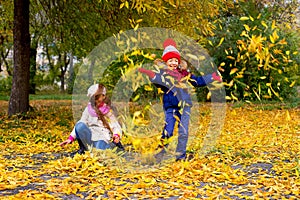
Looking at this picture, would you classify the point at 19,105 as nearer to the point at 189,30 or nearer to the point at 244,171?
the point at 189,30

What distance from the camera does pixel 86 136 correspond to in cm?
526

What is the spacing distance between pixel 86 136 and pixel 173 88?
50.9 inches

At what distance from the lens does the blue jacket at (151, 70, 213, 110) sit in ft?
15.9

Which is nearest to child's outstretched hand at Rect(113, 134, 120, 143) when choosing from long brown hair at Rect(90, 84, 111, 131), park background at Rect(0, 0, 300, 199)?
long brown hair at Rect(90, 84, 111, 131)

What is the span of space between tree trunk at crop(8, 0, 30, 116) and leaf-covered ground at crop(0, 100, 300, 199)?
123 inches

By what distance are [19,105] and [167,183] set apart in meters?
6.83

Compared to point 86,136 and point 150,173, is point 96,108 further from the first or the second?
point 150,173

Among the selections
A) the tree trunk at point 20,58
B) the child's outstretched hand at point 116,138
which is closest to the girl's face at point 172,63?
the child's outstretched hand at point 116,138

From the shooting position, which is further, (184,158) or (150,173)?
(184,158)

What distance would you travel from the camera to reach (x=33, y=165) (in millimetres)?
5098

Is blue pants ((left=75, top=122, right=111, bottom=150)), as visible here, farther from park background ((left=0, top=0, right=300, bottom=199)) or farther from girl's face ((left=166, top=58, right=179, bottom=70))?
girl's face ((left=166, top=58, right=179, bottom=70))

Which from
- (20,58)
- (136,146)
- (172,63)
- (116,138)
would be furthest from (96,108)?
(20,58)

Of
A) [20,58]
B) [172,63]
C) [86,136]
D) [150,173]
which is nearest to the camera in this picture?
[150,173]

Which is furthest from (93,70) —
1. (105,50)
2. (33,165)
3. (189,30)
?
(33,165)
